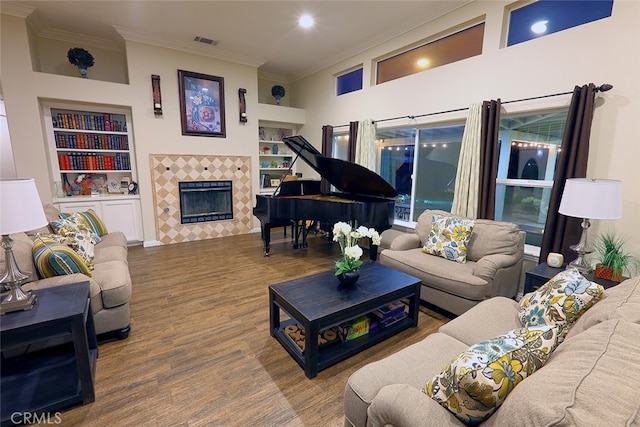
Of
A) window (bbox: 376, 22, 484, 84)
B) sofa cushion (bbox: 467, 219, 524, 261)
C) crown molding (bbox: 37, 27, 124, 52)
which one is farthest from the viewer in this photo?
crown molding (bbox: 37, 27, 124, 52)

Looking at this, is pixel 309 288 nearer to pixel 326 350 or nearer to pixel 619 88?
pixel 326 350

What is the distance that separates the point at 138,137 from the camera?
4629 mm

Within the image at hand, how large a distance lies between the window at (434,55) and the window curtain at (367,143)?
752 mm

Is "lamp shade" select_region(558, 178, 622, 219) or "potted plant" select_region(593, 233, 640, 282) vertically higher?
"lamp shade" select_region(558, 178, 622, 219)

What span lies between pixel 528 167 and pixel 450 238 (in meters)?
1.29

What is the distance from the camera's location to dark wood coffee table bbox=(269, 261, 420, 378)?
6.27ft

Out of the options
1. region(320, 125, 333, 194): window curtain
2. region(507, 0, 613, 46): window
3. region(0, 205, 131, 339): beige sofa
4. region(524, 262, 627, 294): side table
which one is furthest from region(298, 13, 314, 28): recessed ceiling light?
region(524, 262, 627, 294): side table

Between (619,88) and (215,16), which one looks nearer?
(619,88)

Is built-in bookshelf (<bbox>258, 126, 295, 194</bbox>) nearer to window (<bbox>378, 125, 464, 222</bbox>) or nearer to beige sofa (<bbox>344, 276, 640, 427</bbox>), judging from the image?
window (<bbox>378, 125, 464, 222</bbox>)

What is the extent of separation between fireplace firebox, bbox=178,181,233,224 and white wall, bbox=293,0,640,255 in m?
3.39

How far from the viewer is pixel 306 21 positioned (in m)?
3.96

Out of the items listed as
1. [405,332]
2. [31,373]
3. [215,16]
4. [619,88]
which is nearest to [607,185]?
[619,88]

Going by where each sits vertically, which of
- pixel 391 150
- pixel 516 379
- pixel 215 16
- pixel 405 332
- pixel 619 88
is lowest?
pixel 405 332

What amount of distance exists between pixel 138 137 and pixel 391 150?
166 inches
